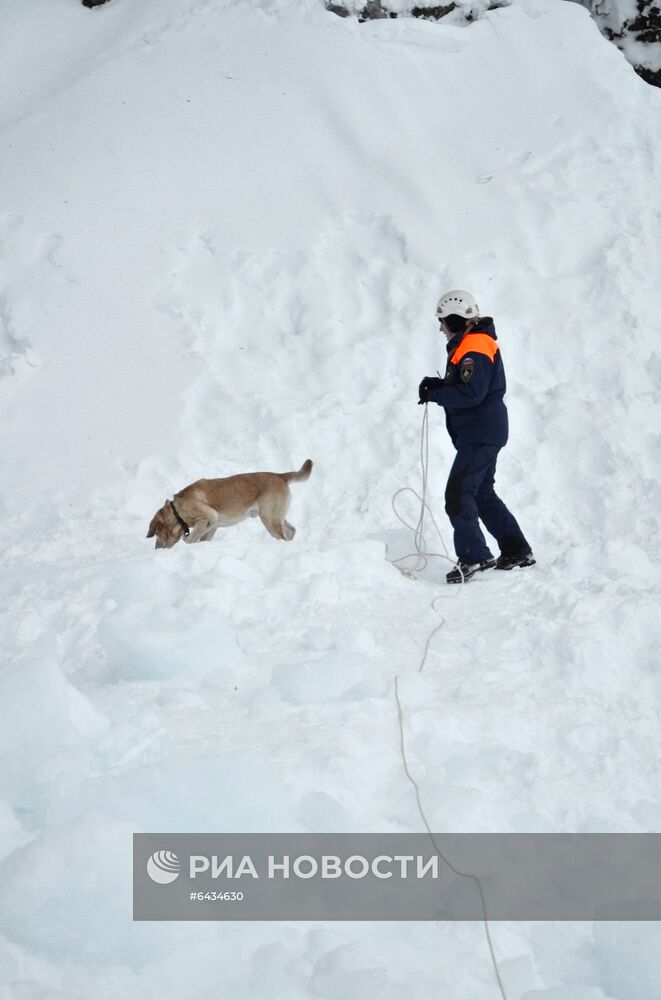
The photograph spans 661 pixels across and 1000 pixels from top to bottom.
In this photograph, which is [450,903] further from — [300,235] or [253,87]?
[253,87]

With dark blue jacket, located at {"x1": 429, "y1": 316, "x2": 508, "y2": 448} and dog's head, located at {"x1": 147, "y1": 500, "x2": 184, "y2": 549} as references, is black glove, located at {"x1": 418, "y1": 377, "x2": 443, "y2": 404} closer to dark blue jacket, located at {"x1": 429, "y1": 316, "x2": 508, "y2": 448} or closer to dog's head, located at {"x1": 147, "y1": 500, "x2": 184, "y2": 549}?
dark blue jacket, located at {"x1": 429, "y1": 316, "x2": 508, "y2": 448}

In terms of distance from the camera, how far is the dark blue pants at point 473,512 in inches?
244

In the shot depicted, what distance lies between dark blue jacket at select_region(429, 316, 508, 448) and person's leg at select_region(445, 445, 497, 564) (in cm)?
10

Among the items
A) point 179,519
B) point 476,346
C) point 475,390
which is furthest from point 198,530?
point 476,346

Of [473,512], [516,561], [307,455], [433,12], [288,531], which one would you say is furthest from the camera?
[433,12]

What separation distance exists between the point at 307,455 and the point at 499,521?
2.90 meters

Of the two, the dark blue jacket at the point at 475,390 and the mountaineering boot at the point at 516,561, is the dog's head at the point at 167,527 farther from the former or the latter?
the mountaineering boot at the point at 516,561

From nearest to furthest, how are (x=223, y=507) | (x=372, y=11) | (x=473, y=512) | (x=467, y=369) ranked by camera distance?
(x=467, y=369) < (x=473, y=512) < (x=223, y=507) < (x=372, y=11)

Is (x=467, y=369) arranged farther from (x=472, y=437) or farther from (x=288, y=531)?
(x=288, y=531)

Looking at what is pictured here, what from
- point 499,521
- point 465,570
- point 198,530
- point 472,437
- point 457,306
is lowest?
→ point 198,530

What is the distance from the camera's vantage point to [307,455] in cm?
873

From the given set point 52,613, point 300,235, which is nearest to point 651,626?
point 52,613

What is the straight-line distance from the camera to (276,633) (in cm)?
468

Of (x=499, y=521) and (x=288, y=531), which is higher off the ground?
(x=499, y=521)
